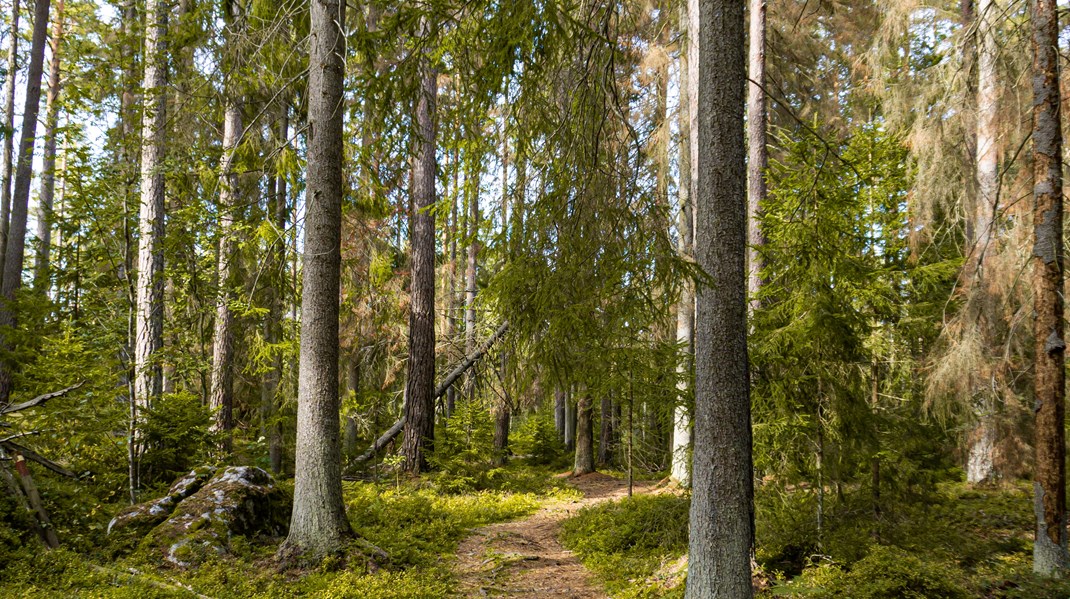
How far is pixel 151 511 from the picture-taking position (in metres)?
6.65

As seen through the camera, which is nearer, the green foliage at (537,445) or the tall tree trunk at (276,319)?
the tall tree trunk at (276,319)

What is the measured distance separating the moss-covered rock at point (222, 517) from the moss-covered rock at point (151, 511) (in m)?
0.21

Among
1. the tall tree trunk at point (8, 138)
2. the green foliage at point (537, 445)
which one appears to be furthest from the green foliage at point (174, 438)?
the green foliage at point (537, 445)

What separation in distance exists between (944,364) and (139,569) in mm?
10457

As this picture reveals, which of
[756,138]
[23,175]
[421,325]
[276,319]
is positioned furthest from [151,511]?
[756,138]

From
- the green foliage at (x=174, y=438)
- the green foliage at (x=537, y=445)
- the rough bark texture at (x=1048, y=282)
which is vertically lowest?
the green foliage at (x=537, y=445)

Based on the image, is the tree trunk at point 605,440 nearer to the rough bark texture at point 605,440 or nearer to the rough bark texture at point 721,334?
the rough bark texture at point 605,440

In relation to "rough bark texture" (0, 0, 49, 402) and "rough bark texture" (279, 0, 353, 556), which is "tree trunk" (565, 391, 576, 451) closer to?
"rough bark texture" (279, 0, 353, 556)

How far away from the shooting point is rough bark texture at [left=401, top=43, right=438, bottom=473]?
38.1 ft

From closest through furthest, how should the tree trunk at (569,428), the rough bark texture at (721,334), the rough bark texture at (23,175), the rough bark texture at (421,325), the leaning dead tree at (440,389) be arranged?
the rough bark texture at (721,334)
the rough bark texture at (23,175)
the rough bark texture at (421,325)
the leaning dead tree at (440,389)
the tree trunk at (569,428)

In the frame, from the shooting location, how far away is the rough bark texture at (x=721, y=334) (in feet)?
14.5

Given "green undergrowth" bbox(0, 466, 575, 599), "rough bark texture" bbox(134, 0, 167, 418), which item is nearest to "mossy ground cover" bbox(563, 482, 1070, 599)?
"green undergrowth" bbox(0, 466, 575, 599)

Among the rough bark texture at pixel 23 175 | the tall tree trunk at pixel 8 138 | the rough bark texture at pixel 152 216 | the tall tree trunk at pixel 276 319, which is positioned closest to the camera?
the tall tree trunk at pixel 276 319

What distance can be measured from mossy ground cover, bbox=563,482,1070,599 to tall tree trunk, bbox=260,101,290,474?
5213 millimetres
